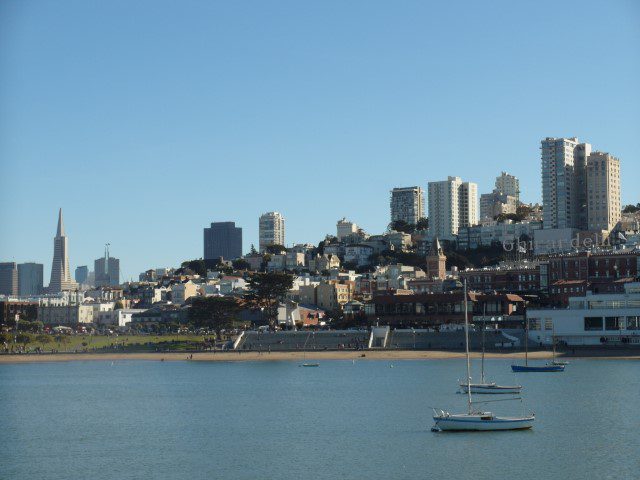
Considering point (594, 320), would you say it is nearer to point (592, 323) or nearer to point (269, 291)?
point (592, 323)

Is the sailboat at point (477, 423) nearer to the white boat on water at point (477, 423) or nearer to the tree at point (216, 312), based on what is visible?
the white boat on water at point (477, 423)

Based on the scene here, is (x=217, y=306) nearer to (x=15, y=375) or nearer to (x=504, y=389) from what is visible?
(x=15, y=375)

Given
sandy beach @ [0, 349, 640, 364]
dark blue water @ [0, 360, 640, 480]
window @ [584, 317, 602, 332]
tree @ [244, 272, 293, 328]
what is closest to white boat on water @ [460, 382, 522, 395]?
dark blue water @ [0, 360, 640, 480]

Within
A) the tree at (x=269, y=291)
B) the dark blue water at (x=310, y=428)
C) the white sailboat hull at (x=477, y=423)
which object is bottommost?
the dark blue water at (x=310, y=428)

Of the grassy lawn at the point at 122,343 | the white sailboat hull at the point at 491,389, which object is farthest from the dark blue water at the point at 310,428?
the grassy lawn at the point at 122,343

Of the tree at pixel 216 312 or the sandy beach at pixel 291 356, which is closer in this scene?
the sandy beach at pixel 291 356

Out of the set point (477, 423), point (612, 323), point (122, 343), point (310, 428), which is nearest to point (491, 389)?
point (310, 428)
